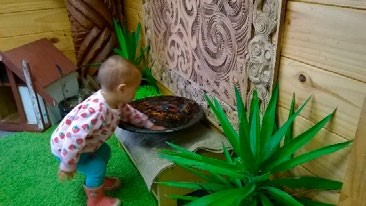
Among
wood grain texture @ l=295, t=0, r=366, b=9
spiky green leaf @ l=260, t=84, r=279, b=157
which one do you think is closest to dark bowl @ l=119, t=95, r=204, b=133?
spiky green leaf @ l=260, t=84, r=279, b=157

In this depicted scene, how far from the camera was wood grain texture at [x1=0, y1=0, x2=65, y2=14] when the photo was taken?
1787mm

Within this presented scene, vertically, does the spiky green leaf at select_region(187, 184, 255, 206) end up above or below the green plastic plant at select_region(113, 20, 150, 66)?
below

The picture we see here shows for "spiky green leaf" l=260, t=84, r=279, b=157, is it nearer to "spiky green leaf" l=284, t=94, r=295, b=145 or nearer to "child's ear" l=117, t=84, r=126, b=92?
"spiky green leaf" l=284, t=94, r=295, b=145

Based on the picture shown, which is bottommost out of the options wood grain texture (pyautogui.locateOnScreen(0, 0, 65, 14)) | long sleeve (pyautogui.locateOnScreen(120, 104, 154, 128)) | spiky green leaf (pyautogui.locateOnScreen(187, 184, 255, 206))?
long sleeve (pyautogui.locateOnScreen(120, 104, 154, 128))

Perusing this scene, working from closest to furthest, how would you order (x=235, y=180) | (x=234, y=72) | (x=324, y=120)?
(x=324, y=120)
(x=235, y=180)
(x=234, y=72)

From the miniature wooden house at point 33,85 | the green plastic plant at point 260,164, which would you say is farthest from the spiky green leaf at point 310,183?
the miniature wooden house at point 33,85

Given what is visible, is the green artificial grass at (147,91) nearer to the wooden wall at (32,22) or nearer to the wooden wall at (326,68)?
the wooden wall at (32,22)

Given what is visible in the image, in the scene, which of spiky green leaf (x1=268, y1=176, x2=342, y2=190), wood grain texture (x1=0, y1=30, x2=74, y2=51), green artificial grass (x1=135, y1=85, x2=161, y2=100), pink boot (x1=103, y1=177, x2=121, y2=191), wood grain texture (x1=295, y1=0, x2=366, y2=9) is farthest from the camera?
wood grain texture (x1=0, y1=30, x2=74, y2=51)

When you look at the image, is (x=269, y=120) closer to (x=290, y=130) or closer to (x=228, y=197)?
(x=290, y=130)

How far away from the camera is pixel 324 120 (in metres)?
0.71

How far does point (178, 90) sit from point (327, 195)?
84cm

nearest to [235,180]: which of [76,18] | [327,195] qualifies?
[327,195]

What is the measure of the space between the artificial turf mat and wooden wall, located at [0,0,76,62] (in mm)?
666

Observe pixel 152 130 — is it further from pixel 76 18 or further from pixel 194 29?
pixel 76 18
